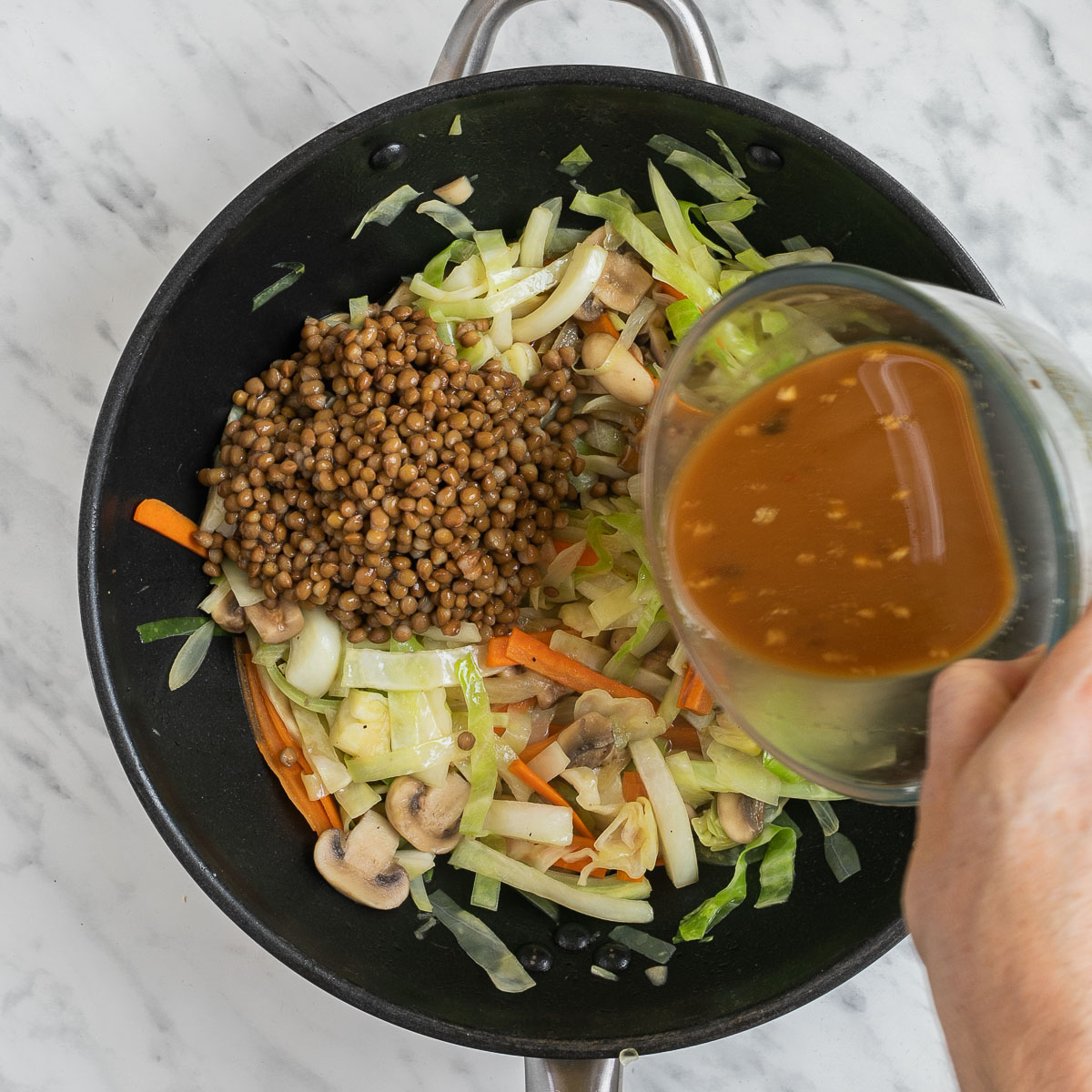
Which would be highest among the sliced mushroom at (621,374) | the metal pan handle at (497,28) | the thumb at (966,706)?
the metal pan handle at (497,28)

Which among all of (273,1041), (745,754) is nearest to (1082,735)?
(745,754)

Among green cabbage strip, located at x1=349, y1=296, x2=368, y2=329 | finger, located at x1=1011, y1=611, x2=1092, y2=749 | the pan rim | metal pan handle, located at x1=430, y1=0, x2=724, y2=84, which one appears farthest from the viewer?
green cabbage strip, located at x1=349, y1=296, x2=368, y2=329

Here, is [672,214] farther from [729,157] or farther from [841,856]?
[841,856]

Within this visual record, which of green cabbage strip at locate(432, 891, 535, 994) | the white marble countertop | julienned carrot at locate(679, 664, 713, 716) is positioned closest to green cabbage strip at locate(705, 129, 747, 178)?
the white marble countertop

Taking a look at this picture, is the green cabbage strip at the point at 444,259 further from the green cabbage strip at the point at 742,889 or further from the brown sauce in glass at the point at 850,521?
the green cabbage strip at the point at 742,889

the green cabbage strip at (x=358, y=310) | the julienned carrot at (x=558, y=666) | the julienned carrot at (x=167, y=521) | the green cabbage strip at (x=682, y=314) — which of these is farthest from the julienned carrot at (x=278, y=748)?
the green cabbage strip at (x=682, y=314)

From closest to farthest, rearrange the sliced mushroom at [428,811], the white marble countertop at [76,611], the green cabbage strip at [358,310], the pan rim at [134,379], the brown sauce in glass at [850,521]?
the brown sauce in glass at [850,521]
the pan rim at [134,379]
the sliced mushroom at [428,811]
the green cabbage strip at [358,310]
the white marble countertop at [76,611]

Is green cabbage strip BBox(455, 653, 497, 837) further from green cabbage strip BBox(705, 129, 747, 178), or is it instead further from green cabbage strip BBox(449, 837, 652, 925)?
green cabbage strip BBox(705, 129, 747, 178)
